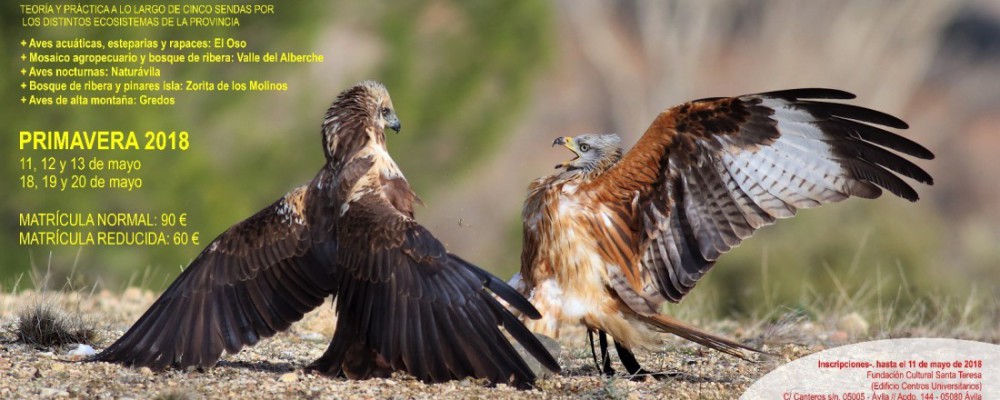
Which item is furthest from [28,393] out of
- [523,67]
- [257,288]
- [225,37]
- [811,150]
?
[523,67]

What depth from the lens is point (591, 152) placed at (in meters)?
6.78

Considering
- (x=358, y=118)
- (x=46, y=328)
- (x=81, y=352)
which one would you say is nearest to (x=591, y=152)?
(x=358, y=118)

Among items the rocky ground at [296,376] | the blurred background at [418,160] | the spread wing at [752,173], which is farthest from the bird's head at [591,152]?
the rocky ground at [296,376]

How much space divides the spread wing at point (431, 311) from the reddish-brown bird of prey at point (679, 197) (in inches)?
30.9

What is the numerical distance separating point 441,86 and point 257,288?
34.3 ft

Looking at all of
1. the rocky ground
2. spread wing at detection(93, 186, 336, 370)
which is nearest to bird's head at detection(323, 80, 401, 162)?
spread wing at detection(93, 186, 336, 370)

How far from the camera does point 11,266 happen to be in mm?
14234

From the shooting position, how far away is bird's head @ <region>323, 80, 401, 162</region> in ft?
21.6

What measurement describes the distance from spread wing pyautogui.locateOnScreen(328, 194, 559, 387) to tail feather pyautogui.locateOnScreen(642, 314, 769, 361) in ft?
2.64

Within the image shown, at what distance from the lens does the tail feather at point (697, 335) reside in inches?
234

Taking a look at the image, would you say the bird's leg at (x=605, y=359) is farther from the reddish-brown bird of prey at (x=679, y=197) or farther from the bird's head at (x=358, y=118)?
the bird's head at (x=358, y=118)

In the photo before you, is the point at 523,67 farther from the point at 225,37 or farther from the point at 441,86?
the point at 225,37

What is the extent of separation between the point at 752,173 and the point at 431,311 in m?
2.00

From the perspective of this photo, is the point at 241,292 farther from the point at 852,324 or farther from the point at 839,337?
the point at 852,324
